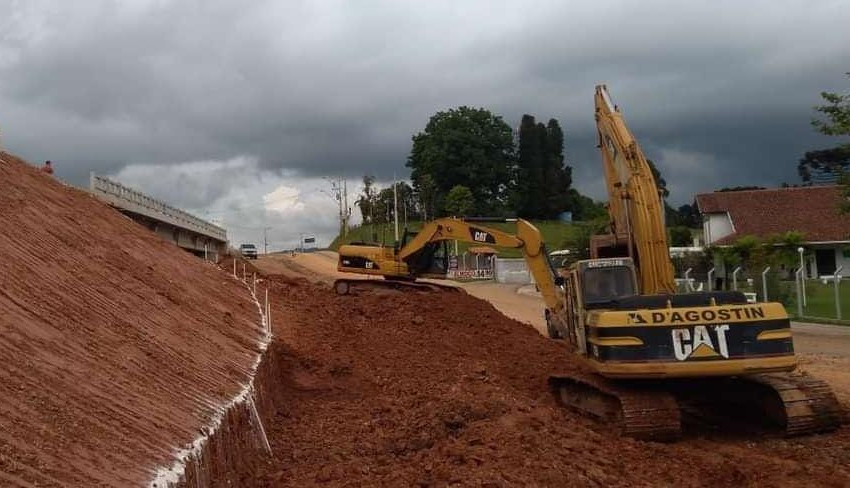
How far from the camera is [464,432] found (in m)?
9.16

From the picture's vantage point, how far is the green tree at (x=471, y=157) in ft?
347

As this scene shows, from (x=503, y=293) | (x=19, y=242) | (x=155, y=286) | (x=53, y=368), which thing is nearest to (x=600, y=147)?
(x=155, y=286)

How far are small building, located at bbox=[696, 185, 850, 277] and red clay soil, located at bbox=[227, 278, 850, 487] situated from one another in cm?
3902

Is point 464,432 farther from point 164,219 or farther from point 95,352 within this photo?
point 164,219

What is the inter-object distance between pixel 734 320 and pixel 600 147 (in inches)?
229

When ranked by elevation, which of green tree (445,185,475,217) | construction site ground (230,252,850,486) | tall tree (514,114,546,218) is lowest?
construction site ground (230,252,850,486)

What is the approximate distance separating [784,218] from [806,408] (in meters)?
47.6

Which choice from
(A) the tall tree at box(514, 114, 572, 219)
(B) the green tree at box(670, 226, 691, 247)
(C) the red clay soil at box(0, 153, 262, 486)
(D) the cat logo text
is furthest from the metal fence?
(A) the tall tree at box(514, 114, 572, 219)

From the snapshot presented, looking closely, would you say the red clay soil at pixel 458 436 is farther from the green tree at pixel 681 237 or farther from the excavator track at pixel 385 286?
the green tree at pixel 681 237

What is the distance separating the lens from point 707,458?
346 inches

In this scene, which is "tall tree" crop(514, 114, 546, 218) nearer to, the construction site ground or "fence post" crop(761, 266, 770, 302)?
"fence post" crop(761, 266, 770, 302)


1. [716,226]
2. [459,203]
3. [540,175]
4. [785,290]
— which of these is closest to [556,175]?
[540,175]

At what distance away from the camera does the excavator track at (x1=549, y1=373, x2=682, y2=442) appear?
9.55m

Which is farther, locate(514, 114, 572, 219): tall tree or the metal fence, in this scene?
locate(514, 114, 572, 219): tall tree
